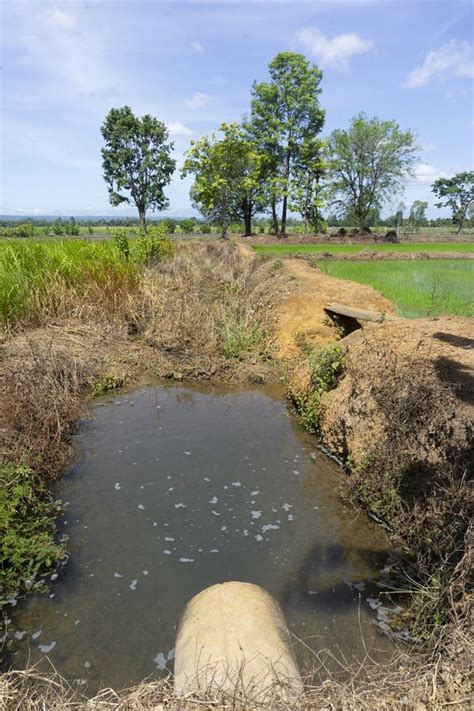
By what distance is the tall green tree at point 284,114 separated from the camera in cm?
3306

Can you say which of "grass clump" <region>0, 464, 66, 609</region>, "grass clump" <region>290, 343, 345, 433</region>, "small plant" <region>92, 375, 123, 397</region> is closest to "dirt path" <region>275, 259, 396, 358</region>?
"grass clump" <region>290, 343, 345, 433</region>

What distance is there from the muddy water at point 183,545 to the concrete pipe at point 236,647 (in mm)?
378

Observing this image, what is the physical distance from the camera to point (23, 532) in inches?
143

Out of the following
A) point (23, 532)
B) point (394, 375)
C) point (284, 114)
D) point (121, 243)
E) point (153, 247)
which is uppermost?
point (284, 114)

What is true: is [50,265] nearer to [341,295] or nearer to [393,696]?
[341,295]

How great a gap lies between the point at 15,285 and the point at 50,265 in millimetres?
1085

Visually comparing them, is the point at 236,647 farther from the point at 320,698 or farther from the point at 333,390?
the point at 333,390

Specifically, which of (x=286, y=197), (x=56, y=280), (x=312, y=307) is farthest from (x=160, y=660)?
(x=286, y=197)

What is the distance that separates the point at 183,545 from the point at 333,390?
111 inches

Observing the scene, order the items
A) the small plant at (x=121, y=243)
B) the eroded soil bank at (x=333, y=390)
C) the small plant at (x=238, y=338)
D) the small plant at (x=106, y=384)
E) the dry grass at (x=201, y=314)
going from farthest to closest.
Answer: the small plant at (x=121, y=243)
the dry grass at (x=201, y=314)
the small plant at (x=238, y=338)
the small plant at (x=106, y=384)
the eroded soil bank at (x=333, y=390)

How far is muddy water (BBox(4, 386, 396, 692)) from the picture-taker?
2.89m

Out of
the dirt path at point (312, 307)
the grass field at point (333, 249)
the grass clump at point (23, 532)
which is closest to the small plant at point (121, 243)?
the dirt path at point (312, 307)

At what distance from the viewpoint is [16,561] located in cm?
330

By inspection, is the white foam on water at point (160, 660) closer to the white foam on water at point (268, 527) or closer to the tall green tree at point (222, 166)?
the white foam on water at point (268, 527)
